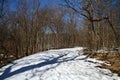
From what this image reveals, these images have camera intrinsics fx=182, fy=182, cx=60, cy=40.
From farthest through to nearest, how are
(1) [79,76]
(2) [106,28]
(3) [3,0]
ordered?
(2) [106,28] → (3) [3,0] → (1) [79,76]

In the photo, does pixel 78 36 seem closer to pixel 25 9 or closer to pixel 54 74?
pixel 25 9

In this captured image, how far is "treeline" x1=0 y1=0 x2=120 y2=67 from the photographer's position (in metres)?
16.1

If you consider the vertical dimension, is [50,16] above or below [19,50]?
above

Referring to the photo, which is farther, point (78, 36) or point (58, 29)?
point (78, 36)

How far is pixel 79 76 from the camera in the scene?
7.43m

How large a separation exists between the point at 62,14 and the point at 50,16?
12.5ft

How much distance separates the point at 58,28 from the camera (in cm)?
4625

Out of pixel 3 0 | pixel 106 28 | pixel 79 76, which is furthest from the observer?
pixel 106 28

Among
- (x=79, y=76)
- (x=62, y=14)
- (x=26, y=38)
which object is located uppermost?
(x=62, y=14)

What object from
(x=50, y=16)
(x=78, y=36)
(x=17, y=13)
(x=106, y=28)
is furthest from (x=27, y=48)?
(x=78, y=36)

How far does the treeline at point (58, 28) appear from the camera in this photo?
1612 cm

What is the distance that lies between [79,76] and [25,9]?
23.2m

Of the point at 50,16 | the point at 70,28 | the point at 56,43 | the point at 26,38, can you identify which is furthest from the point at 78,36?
the point at 26,38

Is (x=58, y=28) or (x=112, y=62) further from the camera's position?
(x=58, y=28)
